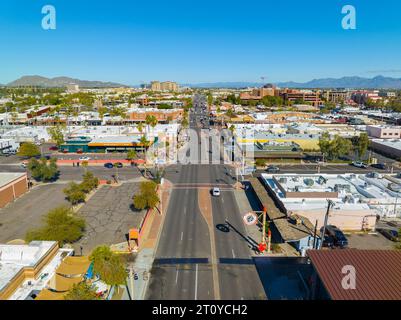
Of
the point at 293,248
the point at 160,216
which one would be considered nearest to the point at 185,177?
the point at 160,216

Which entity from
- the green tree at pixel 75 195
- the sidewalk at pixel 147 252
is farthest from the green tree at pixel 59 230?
the green tree at pixel 75 195

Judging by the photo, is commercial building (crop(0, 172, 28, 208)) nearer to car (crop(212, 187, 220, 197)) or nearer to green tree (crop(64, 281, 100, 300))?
car (crop(212, 187, 220, 197))

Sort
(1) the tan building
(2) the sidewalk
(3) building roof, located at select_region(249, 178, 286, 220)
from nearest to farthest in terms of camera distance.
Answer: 1. (2) the sidewalk
2. (3) building roof, located at select_region(249, 178, 286, 220)
3. (1) the tan building

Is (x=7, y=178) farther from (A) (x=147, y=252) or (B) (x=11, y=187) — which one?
(A) (x=147, y=252)

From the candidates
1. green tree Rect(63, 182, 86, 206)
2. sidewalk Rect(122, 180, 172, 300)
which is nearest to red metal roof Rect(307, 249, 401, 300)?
sidewalk Rect(122, 180, 172, 300)

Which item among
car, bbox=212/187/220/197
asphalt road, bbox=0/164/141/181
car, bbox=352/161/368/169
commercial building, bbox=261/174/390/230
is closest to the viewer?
commercial building, bbox=261/174/390/230
